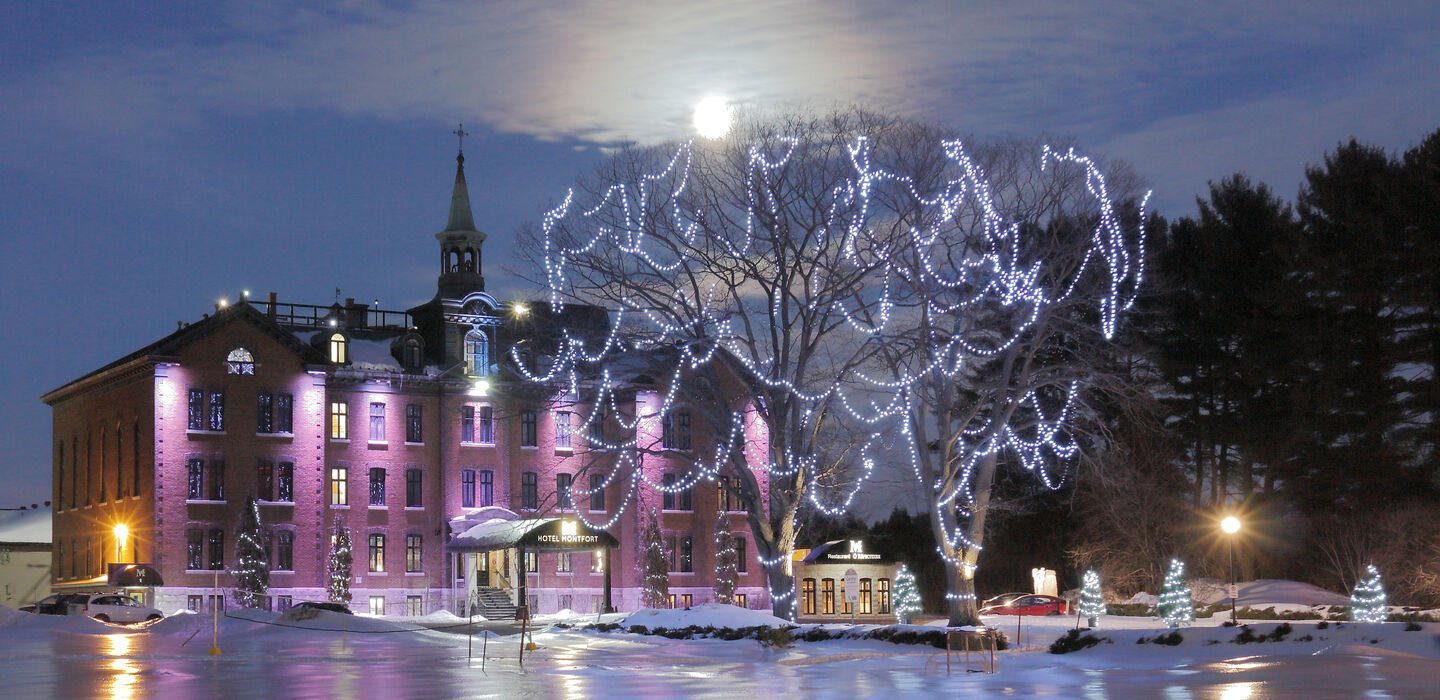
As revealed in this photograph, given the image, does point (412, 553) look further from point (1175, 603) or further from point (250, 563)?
point (1175, 603)

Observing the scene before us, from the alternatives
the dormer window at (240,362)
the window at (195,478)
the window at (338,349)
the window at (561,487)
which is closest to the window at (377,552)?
the window at (195,478)

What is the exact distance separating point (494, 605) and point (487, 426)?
828cm

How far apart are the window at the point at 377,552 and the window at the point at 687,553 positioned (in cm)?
1270

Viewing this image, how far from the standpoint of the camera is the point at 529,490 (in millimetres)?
61531

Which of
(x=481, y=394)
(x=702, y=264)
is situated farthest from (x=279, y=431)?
(x=702, y=264)

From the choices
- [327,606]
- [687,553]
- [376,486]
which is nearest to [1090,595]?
[327,606]

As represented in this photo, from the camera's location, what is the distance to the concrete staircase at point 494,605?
55000 mm

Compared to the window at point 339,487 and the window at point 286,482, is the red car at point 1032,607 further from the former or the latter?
the window at point 286,482

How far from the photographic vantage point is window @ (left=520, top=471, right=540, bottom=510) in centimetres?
6119

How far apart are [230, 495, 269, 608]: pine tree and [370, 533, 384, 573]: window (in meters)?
4.53

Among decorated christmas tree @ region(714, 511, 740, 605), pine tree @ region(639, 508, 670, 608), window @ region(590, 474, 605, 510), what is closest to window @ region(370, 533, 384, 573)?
window @ region(590, 474, 605, 510)

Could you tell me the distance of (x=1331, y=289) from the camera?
49938mm

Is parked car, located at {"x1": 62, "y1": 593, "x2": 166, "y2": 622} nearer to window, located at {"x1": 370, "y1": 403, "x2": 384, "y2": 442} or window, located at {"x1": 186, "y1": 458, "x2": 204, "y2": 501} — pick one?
window, located at {"x1": 186, "y1": 458, "x2": 204, "y2": 501}

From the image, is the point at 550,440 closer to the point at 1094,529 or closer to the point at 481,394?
the point at 481,394
